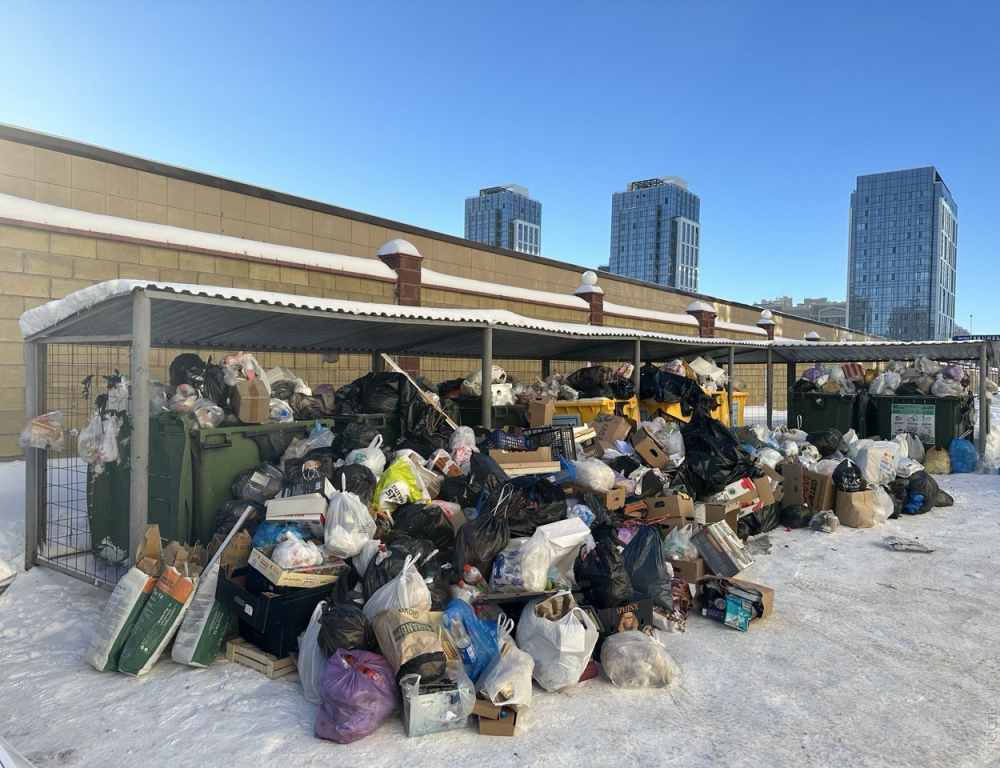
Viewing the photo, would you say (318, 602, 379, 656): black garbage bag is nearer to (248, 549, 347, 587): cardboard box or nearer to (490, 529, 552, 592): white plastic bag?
(248, 549, 347, 587): cardboard box

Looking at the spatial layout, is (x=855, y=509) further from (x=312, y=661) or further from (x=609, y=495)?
(x=312, y=661)

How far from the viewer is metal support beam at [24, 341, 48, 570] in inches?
179

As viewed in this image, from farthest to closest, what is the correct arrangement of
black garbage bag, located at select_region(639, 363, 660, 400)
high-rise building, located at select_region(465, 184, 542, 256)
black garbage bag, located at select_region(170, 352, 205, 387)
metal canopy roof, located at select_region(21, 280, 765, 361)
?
high-rise building, located at select_region(465, 184, 542, 256), black garbage bag, located at select_region(639, 363, 660, 400), black garbage bag, located at select_region(170, 352, 205, 387), metal canopy roof, located at select_region(21, 280, 765, 361)

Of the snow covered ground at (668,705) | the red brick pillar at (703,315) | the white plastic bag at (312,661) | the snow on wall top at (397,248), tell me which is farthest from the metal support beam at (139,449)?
the red brick pillar at (703,315)

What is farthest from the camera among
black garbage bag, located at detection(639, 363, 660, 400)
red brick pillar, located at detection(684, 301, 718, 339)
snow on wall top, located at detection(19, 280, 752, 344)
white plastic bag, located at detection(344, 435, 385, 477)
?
red brick pillar, located at detection(684, 301, 718, 339)

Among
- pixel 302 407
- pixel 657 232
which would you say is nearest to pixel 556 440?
pixel 302 407

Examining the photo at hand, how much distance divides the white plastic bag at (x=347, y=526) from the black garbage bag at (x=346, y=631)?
555mm

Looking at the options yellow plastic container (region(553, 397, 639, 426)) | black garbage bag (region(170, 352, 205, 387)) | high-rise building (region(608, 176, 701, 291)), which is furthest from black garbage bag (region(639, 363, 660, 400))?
high-rise building (region(608, 176, 701, 291))

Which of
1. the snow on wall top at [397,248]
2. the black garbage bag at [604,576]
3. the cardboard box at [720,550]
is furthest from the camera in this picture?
the snow on wall top at [397,248]

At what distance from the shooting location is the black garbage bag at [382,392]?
220 inches

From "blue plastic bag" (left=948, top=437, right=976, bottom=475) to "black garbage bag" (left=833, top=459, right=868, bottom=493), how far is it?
367cm

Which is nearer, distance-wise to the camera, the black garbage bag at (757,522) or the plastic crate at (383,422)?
the plastic crate at (383,422)

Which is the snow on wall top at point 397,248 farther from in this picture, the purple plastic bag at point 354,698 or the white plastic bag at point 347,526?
the purple plastic bag at point 354,698

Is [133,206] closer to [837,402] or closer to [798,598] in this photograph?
[798,598]
